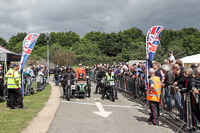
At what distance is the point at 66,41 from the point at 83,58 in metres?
34.9

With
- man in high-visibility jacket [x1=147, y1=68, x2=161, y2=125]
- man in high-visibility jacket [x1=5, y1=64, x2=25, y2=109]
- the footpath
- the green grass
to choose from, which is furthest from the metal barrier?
man in high-visibility jacket [x1=5, y1=64, x2=25, y2=109]

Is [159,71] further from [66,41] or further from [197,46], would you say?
[66,41]

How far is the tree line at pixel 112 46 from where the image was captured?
51906 millimetres

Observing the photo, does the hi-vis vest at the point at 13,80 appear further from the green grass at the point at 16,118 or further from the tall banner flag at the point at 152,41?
the tall banner flag at the point at 152,41

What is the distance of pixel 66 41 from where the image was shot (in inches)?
3541

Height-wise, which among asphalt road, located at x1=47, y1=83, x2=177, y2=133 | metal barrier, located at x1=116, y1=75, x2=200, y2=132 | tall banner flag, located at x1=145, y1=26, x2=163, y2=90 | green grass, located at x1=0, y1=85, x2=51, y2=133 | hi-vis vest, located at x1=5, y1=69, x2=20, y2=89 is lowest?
asphalt road, located at x1=47, y1=83, x2=177, y2=133

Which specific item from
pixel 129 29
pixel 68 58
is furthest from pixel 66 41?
pixel 68 58

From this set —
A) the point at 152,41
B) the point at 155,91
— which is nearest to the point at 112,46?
the point at 152,41

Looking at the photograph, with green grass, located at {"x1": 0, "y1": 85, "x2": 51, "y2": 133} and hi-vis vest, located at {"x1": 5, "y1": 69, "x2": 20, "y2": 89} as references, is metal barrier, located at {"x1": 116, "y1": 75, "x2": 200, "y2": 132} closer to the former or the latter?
green grass, located at {"x1": 0, "y1": 85, "x2": 51, "y2": 133}

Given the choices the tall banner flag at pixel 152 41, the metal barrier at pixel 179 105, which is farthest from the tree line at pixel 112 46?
the metal barrier at pixel 179 105

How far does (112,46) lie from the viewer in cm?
6819

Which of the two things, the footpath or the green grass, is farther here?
the green grass

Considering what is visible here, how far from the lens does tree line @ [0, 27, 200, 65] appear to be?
170ft

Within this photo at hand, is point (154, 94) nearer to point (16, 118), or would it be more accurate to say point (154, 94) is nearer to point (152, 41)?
point (152, 41)
